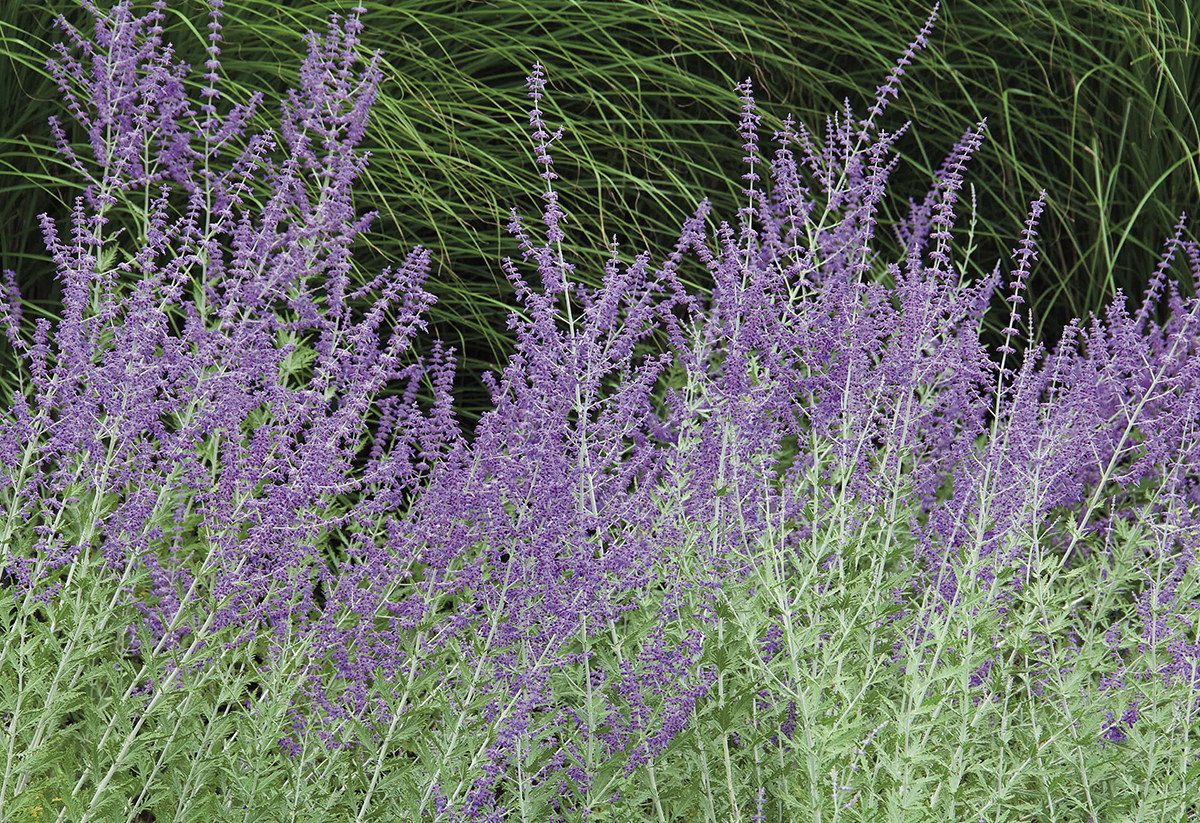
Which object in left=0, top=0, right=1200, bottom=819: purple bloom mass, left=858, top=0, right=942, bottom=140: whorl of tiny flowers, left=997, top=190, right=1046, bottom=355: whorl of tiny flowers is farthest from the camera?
left=858, top=0, right=942, bottom=140: whorl of tiny flowers

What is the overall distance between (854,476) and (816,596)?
345 mm

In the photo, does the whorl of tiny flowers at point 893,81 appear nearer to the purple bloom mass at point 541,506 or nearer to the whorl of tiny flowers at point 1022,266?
the purple bloom mass at point 541,506

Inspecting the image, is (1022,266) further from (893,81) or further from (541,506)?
(541,506)

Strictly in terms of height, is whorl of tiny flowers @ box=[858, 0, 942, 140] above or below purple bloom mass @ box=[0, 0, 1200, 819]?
above

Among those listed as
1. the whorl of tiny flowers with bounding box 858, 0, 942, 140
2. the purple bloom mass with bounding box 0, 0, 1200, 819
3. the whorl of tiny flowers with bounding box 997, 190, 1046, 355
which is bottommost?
the purple bloom mass with bounding box 0, 0, 1200, 819

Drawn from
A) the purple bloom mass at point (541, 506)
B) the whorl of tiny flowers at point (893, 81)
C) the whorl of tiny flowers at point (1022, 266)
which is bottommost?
the purple bloom mass at point (541, 506)

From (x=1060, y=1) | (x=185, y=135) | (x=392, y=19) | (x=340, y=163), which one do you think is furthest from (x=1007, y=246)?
(x=185, y=135)

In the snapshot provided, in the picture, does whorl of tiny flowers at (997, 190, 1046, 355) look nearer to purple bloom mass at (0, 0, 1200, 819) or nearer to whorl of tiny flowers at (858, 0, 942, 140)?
purple bloom mass at (0, 0, 1200, 819)

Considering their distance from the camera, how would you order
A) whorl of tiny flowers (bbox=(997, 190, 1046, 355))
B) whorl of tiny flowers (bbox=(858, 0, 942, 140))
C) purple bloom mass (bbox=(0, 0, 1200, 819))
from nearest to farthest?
purple bloom mass (bbox=(0, 0, 1200, 819))
whorl of tiny flowers (bbox=(997, 190, 1046, 355))
whorl of tiny flowers (bbox=(858, 0, 942, 140))

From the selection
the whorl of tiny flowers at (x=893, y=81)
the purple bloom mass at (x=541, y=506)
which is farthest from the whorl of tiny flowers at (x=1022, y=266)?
the whorl of tiny flowers at (x=893, y=81)

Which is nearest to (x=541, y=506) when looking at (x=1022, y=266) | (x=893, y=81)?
(x=1022, y=266)

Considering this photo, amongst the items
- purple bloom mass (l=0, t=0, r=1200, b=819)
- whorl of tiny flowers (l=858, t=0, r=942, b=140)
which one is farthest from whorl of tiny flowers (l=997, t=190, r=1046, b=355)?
whorl of tiny flowers (l=858, t=0, r=942, b=140)

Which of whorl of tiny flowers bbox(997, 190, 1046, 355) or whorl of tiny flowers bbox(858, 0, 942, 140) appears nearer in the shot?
whorl of tiny flowers bbox(997, 190, 1046, 355)

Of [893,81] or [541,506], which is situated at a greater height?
[893,81]
